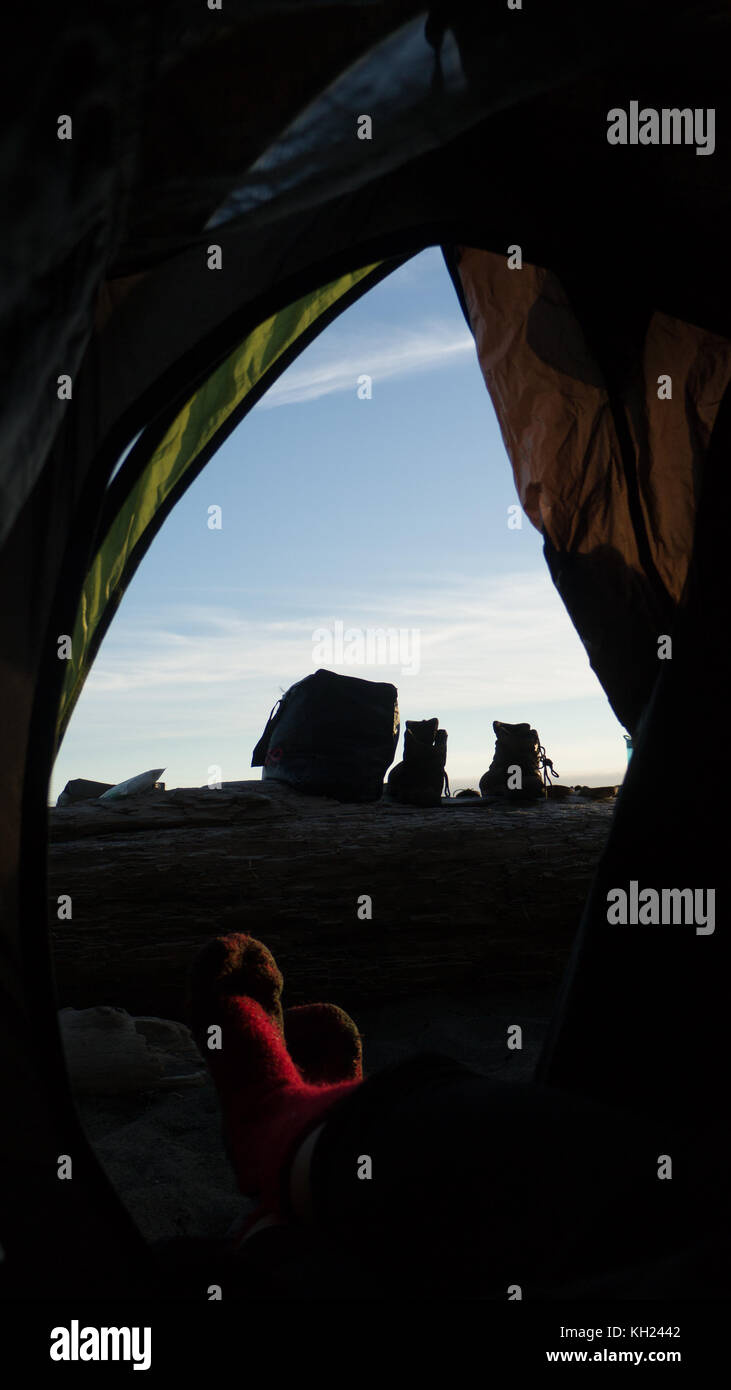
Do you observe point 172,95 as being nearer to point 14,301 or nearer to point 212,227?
point 212,227

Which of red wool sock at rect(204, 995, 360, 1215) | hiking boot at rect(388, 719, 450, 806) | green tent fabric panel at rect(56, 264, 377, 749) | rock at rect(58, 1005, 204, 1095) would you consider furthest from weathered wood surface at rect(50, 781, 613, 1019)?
red wool sock at rect(204, 995, 360, 1215)

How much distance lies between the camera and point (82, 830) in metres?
2.38

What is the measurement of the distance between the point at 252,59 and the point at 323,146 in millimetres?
94

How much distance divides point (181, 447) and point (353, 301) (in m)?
0.66

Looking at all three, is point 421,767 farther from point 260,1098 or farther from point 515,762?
point 260,1098

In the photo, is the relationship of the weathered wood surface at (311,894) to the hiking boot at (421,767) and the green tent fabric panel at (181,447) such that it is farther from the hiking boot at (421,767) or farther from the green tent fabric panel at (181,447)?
the green tent fabric panel at (181,447)

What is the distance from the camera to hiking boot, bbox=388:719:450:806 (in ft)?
9.42

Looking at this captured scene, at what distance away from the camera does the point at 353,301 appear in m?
2.13

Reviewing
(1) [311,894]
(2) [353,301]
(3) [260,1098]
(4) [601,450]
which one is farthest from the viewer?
(1) [311,894]
